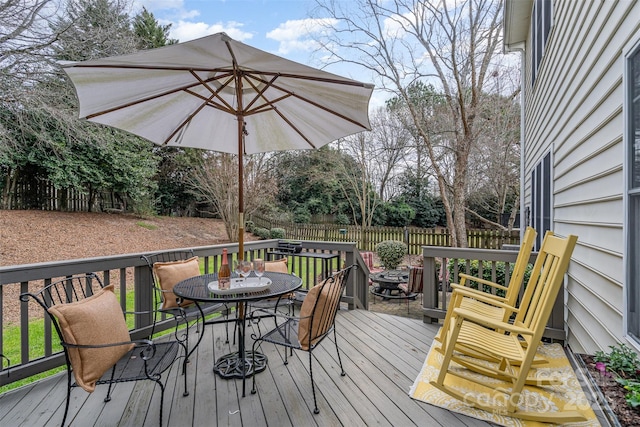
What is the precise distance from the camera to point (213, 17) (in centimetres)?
888

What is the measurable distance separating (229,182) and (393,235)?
621 cm

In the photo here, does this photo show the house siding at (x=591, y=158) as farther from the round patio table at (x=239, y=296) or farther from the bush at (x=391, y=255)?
the bush at (x=391, y=255)

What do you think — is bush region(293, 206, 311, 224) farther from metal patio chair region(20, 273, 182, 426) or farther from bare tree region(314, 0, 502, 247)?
metal patio chair region(20, 273, 182, 426)

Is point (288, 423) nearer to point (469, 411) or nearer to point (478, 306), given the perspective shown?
point (469, 411)

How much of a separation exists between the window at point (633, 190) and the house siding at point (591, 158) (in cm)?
10

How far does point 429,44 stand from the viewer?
361 inches

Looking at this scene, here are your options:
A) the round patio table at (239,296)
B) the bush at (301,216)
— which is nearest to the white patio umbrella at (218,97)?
the round patio table at (239,296)

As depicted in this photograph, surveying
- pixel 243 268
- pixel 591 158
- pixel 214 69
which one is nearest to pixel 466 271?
pixel 591 158

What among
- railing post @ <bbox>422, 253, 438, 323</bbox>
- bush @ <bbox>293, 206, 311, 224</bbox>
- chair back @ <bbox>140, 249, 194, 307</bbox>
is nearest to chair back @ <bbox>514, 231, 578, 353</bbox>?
railing post @ <bbox>422, 253, 438, 323</bbox>

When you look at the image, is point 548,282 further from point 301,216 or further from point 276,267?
point 301,216

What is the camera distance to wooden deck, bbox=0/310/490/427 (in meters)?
2.07

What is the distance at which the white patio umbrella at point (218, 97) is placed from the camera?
219 centimetres

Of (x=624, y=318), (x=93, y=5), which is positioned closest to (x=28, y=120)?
(x=93, y=5)

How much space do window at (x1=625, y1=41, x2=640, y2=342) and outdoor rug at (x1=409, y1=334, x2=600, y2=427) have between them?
772 mm
